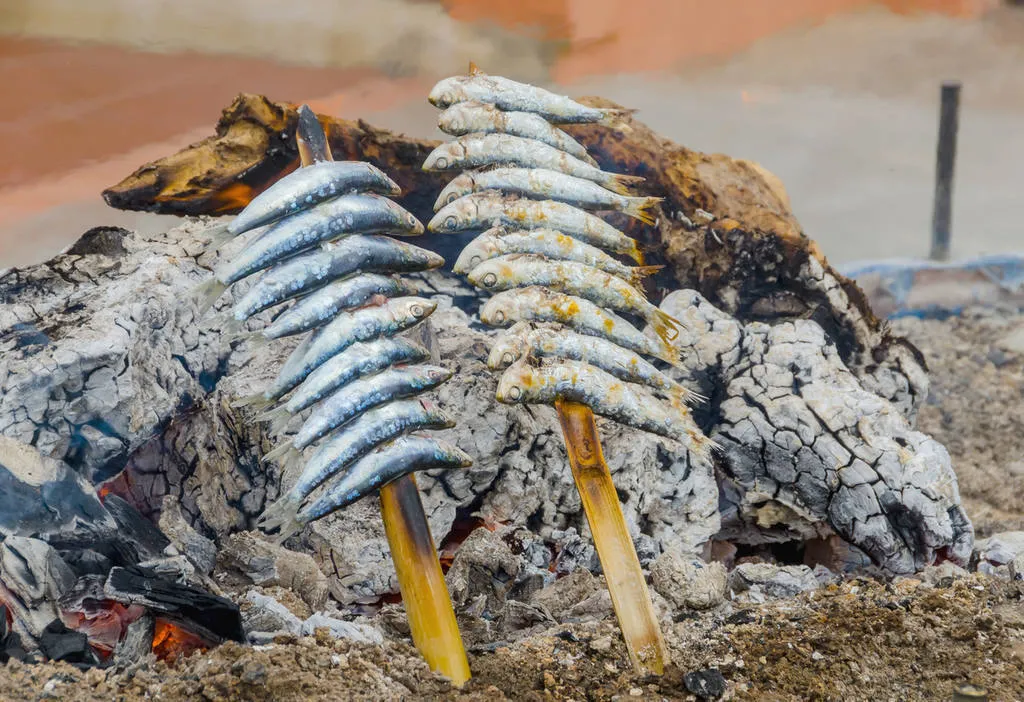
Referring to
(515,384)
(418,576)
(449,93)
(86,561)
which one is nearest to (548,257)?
(515,384)

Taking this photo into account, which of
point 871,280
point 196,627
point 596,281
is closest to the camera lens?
point 196,627

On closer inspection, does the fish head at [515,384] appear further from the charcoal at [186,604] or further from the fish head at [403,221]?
the charcoal at [186,604]

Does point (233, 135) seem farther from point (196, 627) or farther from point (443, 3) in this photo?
point (196, 627)

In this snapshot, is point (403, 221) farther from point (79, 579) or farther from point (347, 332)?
point (79, 579)

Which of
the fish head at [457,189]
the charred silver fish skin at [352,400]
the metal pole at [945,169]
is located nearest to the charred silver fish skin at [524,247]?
the fish head at [457,189]

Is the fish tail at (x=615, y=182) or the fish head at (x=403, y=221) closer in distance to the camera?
the fish head at (x=403, y=221)

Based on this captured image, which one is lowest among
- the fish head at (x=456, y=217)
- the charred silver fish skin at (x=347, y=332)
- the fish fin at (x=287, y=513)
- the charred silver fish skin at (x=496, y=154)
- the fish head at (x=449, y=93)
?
the fish fin at (x=287, y=513)

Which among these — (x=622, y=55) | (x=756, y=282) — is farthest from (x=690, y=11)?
(x=756, y=282)
